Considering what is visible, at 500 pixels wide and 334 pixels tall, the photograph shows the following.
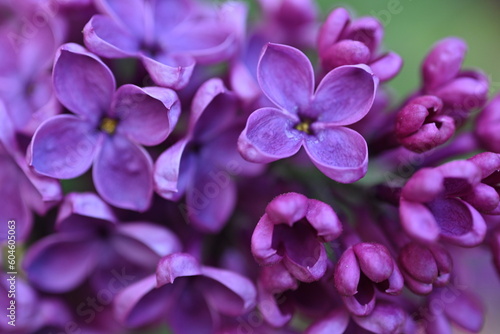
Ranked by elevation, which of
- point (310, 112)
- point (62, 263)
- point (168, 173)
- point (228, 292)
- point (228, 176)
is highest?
point (310, 112)

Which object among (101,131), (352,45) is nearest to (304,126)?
(352,45)

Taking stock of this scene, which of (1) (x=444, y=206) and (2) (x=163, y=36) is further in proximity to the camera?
(2) (x=163, y=36)

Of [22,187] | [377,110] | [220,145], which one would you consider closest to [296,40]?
[377,110]

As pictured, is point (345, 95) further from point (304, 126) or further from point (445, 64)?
point (445, 64)

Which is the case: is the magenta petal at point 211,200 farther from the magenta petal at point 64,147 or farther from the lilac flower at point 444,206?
the lilac flower at point 444,206

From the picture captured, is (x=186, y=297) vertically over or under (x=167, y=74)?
under

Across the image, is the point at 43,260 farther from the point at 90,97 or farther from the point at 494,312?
the point at 494,312

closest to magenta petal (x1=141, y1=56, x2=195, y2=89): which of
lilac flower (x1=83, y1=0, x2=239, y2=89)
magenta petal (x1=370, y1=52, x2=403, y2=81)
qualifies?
lilac flower (x1=83, y1=0, x2=239, y2=89)
